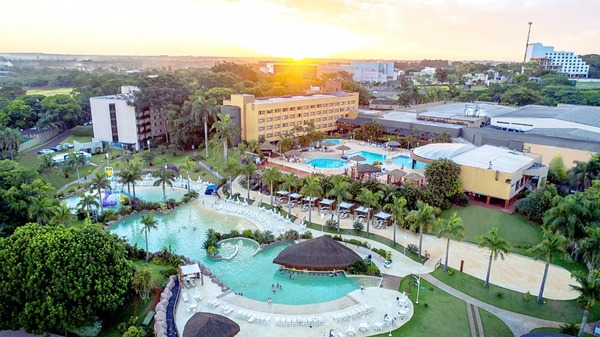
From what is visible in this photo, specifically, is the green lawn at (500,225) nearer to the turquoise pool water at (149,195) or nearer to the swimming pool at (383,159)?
the swimming pool at (383,159)

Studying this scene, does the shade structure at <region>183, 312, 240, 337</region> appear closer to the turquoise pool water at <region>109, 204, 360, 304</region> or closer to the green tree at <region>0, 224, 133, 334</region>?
the turquoise pool water at <region>109, 204, 360, 304</region>

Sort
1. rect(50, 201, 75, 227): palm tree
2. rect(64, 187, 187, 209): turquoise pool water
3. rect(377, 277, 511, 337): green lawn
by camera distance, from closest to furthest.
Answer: rect(377, 277, 511, 337): green lawn < rect(50, 201, 75, 227): palm tree < rect(64, 187, 187, 209): turquoise pool water

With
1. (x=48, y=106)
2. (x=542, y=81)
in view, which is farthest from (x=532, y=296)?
(x=542, y=81)

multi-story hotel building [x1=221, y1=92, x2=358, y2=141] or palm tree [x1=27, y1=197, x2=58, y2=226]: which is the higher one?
multi-story hotel building [x1=221, y1=92, x2=358, y2=141]

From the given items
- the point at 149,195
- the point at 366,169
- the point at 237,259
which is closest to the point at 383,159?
the point at 366,169

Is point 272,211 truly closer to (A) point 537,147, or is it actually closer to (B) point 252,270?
(B) point 252,270

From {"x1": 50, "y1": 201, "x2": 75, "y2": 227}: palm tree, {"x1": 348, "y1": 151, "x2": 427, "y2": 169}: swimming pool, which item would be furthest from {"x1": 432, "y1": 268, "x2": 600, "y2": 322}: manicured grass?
{"x1": 348, "y1": 151, "x2": 427, "y2": 169}: swimming pool
